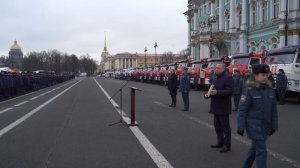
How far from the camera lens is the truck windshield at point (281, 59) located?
22.1m

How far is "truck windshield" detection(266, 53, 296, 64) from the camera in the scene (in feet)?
72.4

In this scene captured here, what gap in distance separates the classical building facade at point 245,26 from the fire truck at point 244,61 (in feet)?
57.0

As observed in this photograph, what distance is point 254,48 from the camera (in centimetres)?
5234

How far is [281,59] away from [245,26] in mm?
32761

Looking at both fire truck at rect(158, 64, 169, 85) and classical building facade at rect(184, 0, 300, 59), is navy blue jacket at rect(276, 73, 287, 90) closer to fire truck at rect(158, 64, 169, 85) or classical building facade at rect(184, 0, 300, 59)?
classical building facade at rect(184, 0, 300, 59)

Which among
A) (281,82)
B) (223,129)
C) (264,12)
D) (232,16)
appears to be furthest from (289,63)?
(232,16)

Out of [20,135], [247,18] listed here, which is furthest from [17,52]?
[20,135]

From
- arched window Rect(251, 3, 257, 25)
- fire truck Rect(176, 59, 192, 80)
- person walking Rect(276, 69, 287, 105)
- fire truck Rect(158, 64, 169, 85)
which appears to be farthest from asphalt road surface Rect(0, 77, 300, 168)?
arched window Rect(251, 3, 257, 25)

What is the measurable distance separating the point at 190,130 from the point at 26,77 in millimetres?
25755

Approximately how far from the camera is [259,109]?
19.7 ft

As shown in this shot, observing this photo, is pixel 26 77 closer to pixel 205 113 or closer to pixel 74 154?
pixel 205 113

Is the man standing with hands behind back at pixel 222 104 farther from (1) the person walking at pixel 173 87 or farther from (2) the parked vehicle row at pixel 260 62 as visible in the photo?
A: (1) the person walking at pixel 173 87

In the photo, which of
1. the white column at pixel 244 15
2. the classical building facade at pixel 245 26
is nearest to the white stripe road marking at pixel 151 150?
the classical building facade at pixel 245 26

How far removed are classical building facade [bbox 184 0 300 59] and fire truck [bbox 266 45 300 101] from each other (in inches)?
811
